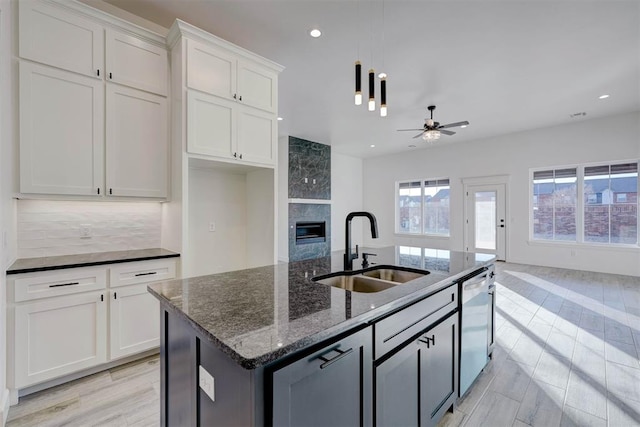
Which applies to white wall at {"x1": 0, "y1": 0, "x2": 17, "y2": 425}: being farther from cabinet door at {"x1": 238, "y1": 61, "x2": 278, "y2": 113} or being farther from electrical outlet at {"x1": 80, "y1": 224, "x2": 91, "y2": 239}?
cabinet door at {"x1": 238, "y1": 61, "x2": 278, "y2": 113}

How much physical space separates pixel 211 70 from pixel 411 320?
8.58 feet

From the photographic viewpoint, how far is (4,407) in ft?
5.69

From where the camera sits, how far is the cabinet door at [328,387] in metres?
0.83

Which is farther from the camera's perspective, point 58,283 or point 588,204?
point 588,204

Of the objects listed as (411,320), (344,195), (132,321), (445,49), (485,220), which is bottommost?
(132,321)

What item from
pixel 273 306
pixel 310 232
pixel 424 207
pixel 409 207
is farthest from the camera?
pixel 409 207

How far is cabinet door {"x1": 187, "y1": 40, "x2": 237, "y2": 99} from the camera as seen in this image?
2502 millimetres

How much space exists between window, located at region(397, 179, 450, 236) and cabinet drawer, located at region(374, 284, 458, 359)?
6.70 m

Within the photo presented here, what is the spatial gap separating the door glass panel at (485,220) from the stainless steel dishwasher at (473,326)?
5.58 m

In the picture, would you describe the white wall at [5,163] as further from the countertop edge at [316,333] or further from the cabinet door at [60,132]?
the countertop edge at [316,333]

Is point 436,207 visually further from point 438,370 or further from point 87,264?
point 87,264

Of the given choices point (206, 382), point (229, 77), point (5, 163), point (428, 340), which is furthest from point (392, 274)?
point (5, 163)

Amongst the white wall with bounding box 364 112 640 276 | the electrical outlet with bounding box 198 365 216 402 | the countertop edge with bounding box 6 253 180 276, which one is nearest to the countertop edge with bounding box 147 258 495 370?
the electrical outlet with bounding box 198 365 216 402

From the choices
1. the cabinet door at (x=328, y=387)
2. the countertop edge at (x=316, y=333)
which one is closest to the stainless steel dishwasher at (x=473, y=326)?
the countertop edge at (x=316, y=333)
